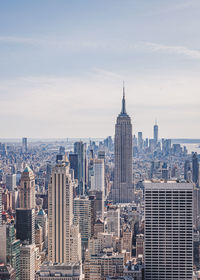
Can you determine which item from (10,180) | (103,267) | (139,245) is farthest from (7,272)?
(10,180)

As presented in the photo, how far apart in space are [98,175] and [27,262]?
64.9ft

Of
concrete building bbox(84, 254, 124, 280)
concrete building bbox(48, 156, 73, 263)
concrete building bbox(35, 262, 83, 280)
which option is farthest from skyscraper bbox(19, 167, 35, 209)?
concrete building bbox(35, 262, 83, 280)

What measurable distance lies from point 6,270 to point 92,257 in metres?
3.00

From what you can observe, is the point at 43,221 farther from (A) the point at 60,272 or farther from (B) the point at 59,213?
(A) the point at 60,272

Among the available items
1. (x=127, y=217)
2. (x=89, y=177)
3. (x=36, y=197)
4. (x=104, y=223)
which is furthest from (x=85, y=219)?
(x=89, y=177)

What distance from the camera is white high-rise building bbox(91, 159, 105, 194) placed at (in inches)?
1306

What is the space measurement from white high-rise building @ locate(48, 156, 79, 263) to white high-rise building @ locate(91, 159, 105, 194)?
1347 centimetres

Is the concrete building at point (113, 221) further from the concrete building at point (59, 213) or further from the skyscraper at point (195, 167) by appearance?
the skyscraper at point (195, 167)

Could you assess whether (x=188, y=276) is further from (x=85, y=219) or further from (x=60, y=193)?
(x=85, y=219)

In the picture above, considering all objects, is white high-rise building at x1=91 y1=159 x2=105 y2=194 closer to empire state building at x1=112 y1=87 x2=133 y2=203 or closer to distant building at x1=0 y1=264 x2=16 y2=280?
empire state building at x1=112 y1=87 x2=133 y2=203

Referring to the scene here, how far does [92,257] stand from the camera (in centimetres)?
1569

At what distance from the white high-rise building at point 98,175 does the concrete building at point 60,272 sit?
18.2 metres

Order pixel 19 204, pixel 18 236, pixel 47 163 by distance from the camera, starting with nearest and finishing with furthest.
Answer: pixel 18 236 < pixel 19 204 < pixel 47 163

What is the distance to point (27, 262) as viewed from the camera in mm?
15367
